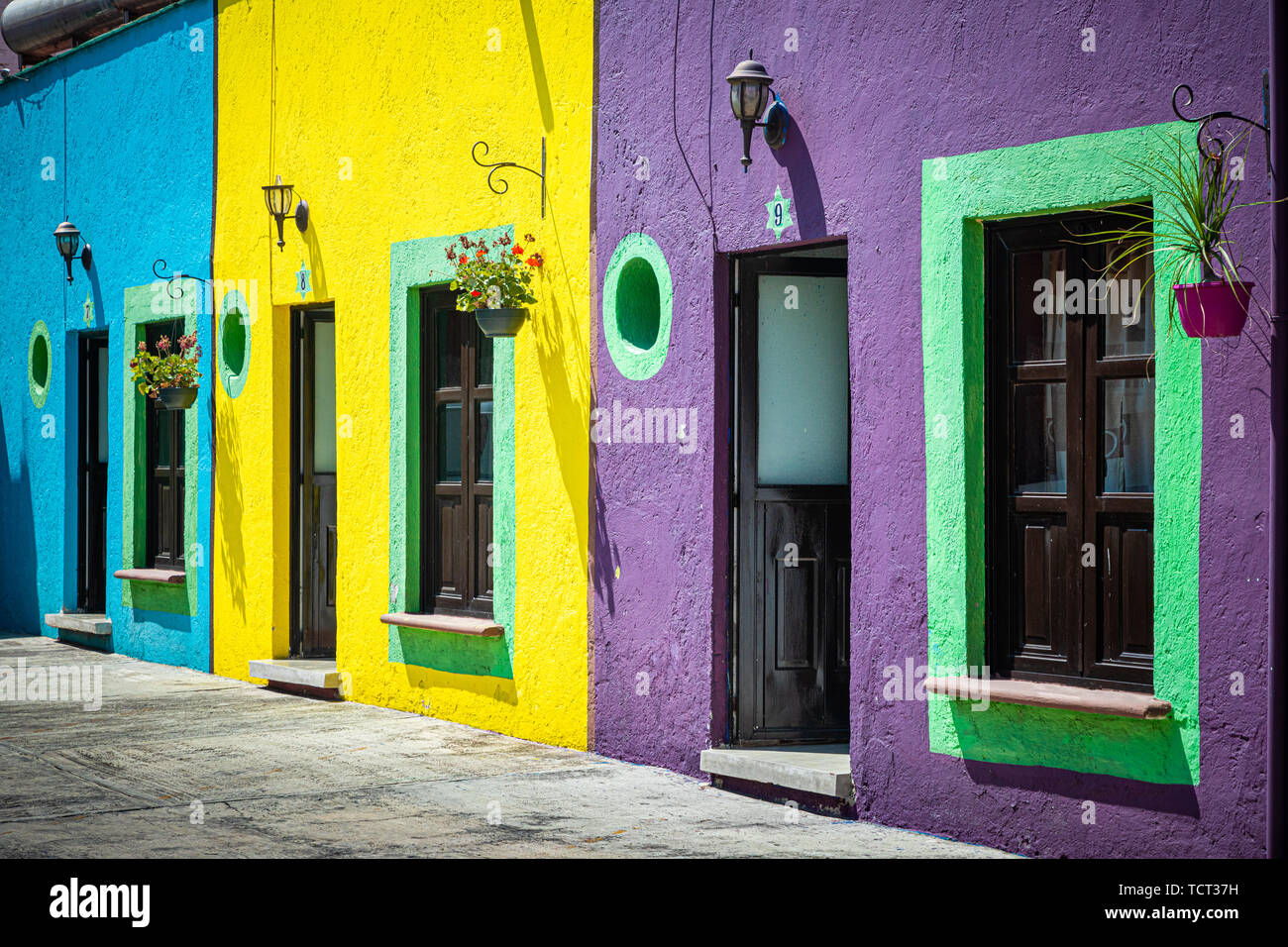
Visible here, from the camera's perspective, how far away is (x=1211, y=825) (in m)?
5.63

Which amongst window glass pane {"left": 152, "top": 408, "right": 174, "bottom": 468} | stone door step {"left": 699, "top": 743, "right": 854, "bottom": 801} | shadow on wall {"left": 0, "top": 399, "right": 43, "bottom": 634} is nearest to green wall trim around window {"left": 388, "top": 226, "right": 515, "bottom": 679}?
stone door step {"left": 699, "top": 743, "right": 854, "bottom": 801}

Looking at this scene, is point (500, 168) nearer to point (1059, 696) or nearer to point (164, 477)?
point (1059, 696)

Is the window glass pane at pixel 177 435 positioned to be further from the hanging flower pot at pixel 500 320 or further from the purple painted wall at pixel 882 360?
the purple painted wall at pixel 882 360

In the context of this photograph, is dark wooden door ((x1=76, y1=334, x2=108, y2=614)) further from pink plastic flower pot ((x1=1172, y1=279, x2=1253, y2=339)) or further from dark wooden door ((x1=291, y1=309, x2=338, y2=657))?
pink plastic flower pot ((x1=1172, y1=279, x2=1253, y2=339))

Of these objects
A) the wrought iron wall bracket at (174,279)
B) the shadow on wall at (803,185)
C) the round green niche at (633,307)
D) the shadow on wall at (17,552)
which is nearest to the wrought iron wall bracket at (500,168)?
the round green niche at (633,307)

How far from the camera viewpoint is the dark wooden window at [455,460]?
969 cm

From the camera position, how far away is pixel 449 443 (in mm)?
10008

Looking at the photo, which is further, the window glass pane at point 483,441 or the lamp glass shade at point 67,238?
the lamp glass shade at point 67,238

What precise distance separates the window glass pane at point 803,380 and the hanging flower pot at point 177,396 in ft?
19.7

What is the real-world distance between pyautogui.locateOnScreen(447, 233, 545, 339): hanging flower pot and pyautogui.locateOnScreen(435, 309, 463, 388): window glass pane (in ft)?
2.56

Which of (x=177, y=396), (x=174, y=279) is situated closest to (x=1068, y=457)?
(x=177, y=396)

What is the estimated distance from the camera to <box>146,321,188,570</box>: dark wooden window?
12945mm

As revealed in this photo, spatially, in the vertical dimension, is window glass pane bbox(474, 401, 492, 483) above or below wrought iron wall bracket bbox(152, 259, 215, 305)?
below

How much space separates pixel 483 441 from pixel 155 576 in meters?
4.37
